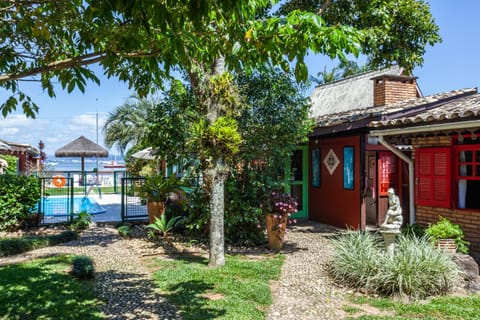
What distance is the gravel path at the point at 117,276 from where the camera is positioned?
4684mm

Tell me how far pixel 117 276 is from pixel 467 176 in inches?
260

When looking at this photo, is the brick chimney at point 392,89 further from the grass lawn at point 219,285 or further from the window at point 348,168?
the grass lawn at point 219,285

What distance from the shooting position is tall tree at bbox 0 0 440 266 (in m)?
2.81

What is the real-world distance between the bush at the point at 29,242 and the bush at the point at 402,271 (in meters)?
6.25

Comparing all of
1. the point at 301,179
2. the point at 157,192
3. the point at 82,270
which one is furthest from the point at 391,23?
the point at 82,270

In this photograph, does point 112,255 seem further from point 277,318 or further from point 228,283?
point 277,318

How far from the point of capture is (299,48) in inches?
137

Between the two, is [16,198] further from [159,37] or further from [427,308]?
[427,308]

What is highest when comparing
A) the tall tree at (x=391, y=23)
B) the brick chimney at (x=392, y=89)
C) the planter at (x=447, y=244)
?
the tall tree at (x=391, y=23)

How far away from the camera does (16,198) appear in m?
9.80

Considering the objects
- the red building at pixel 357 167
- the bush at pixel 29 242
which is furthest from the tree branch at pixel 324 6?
the bush at pixel 29 242

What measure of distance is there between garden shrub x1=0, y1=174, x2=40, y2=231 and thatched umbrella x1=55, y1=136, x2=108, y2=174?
1074 cm

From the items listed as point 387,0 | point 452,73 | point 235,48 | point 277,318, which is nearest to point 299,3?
point 387,0

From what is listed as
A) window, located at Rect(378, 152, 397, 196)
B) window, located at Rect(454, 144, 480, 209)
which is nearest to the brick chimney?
window, located at Rect(378, 152, 397, 196)
